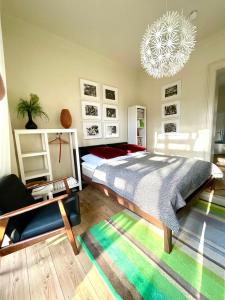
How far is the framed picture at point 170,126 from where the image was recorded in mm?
3515

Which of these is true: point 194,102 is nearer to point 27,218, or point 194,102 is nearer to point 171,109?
point 171,109

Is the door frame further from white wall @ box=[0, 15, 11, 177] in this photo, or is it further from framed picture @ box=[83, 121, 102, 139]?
white wall @ box=[0, 15, 11, 177]

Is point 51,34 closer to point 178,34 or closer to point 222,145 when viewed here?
point 178,34

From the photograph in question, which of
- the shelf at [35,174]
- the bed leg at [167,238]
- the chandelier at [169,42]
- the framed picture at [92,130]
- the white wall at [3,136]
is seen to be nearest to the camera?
the bed leg at [167,238]

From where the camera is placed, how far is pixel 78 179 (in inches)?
110

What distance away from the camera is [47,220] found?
4.50 feet

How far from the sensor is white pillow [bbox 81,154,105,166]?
2.60 metres

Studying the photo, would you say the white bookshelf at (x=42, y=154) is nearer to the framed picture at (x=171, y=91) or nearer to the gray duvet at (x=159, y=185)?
the gray duvet at (x=159, y=185)

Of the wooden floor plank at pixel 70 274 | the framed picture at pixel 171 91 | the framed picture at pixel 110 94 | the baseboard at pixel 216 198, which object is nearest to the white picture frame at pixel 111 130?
the framed picture at pixel 110 94

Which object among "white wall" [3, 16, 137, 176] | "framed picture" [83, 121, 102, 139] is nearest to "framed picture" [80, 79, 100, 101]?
"white wall" [3, 16, 137, 176]

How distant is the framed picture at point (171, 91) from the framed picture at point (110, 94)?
1.29 metres

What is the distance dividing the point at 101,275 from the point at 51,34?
3748 millimetres

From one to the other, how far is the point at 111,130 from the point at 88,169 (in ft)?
4.74

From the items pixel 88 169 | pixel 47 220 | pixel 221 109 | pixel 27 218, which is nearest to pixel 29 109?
pixel 88 169
